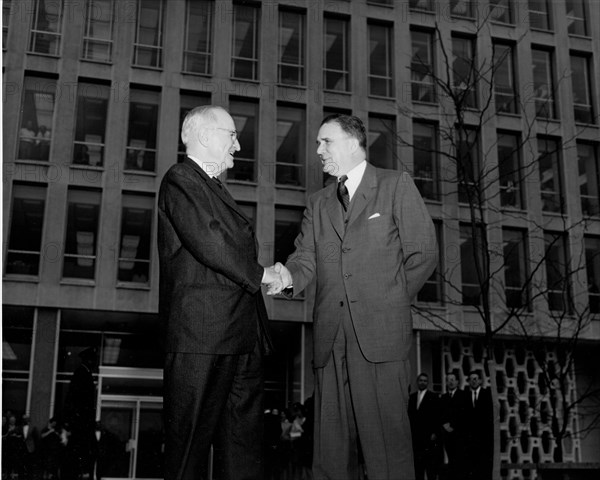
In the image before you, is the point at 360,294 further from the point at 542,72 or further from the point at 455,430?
the point at 542,72

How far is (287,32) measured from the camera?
25469 mm

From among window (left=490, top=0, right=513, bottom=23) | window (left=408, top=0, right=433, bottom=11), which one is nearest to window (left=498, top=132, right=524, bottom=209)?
window (left=490, top=0, right=513, bottom=23)

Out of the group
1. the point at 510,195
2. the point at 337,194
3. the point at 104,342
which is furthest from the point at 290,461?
the point at 510,195

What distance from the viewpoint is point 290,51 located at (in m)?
25.3

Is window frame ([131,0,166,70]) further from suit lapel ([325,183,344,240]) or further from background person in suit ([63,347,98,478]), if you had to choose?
suit lapel ([325,183,344,240])

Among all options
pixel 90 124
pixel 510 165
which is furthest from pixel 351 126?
pixel 510 165

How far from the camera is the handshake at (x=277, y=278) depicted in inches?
169

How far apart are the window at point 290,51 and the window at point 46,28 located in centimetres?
701

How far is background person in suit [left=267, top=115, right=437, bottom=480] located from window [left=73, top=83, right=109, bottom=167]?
64.7 ft

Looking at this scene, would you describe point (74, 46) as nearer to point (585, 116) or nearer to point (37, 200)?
point (37, 200)

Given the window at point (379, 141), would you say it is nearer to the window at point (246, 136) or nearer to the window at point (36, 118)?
the window at point (246, 136)

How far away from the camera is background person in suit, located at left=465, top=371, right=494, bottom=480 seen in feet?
38.3

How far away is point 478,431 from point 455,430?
14.0 inches

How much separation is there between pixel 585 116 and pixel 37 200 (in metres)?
18.6
